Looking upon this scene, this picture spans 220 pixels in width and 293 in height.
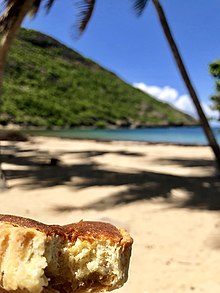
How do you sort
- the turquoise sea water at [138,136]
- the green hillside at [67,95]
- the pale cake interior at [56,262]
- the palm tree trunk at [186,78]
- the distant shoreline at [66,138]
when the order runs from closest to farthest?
the pale cake interior at [56,262] → the distant shoreline at [66,138] → the palm tree trunk at [186,78] → the turquoise sea water at [138,136] → the green hillside at [67,95]

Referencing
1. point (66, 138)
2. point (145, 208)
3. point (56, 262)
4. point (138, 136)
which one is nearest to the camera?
point (56, 262)

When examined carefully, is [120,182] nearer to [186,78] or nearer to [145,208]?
[145,208]

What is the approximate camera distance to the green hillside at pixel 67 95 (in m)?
70.2

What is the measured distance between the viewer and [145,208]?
770 centimetres

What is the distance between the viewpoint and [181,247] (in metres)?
5.85

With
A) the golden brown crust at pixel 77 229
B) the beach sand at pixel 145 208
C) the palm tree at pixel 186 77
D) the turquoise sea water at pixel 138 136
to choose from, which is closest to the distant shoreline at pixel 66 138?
the golden brown crust at pixel 77 229

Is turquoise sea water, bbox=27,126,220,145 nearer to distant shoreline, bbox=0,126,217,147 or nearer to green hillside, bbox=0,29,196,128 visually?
distant shoreline, bbox=0,126,217,147

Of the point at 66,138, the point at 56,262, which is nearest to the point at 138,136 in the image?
the point at 66,138

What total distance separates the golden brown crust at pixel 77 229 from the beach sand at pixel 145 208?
2508mm

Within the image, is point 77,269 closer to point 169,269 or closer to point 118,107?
point 169,269

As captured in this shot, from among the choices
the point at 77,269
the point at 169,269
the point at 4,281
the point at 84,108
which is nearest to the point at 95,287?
the point at 77,269

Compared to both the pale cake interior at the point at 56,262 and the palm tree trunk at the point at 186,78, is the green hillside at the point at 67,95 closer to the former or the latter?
the palm tree trunk at the point at 186,78

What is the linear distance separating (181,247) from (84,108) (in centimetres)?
7627

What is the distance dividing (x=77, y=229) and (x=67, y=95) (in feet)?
282
